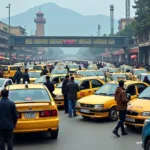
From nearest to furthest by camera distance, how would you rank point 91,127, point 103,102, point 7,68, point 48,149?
point 48,149, point 91,127, point 103,102, point 7,68

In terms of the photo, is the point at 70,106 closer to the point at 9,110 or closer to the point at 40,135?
the point at 40,135

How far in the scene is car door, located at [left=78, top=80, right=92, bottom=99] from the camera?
17.7 metres

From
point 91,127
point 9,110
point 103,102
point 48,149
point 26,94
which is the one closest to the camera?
point 9,110

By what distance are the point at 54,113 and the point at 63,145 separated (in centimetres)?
83

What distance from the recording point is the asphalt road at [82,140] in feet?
31.2

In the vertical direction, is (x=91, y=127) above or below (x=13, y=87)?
below

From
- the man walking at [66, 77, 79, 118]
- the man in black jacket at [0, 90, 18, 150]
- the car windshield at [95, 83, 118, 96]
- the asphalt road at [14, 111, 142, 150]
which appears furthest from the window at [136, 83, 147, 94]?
the man in black jacket at [0, 90, 18, 150]

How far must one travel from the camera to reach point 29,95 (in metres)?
10.5

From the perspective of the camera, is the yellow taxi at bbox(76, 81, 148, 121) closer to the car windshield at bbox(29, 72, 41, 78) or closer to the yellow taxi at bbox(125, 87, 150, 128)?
the yellow taxi at bbox(125, 87, 150, 128)

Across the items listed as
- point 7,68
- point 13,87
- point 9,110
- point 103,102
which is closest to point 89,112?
point 103,102

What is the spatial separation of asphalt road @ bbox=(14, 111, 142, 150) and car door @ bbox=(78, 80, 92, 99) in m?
4.94

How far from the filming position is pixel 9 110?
24.8 feet

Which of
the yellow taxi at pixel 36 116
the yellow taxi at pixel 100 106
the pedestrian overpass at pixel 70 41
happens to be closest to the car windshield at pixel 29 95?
the yellow taxi at pixel 36 116

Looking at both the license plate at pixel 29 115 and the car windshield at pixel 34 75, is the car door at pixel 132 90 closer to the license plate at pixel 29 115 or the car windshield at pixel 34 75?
the license plate at pixel 29 115
